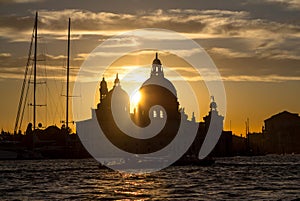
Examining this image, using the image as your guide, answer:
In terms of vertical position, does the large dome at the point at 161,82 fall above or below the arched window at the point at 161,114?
above

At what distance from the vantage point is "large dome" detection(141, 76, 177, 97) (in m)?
150

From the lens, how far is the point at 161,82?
150500mm

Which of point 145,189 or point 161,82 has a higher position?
point 161,82

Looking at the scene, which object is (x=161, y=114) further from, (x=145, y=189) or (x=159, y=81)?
(x=145, y=189)

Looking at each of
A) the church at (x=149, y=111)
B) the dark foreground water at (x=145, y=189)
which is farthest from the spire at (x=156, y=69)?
the dark foreground water at (x=145, y=189)

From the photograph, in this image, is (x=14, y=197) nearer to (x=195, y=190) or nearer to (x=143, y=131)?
(x=195, y=190)

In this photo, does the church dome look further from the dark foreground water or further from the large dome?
the dark foreground water

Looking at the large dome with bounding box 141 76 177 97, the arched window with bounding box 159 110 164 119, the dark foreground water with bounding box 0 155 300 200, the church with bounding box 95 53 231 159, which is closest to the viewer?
the dark foreground water with bounding box 0 155 300 200

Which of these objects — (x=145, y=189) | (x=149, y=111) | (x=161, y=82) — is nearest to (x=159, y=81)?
(x=161, y=82)

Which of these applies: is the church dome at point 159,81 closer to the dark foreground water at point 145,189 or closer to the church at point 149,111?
the church at point 149,111

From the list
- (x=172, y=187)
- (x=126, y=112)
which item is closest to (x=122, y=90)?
(x=126, y=112)

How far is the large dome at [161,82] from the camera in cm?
15025

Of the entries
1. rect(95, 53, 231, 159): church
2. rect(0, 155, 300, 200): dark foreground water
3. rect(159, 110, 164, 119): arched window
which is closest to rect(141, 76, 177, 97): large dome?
rect(95, 53, 231, 159): church

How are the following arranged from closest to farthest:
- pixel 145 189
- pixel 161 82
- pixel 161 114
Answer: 1. pixel 145 189
2. pixel 161 82
3. pixel 161 114
